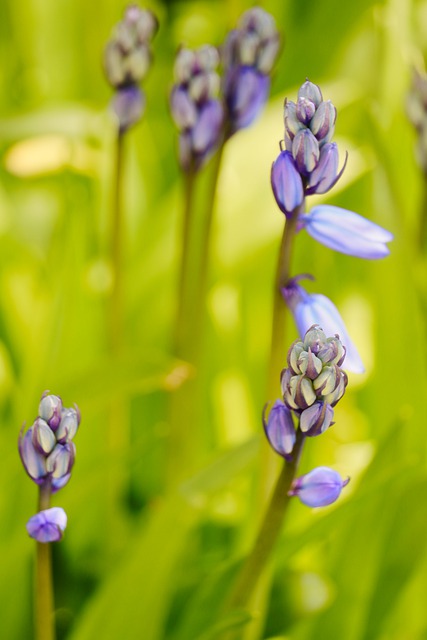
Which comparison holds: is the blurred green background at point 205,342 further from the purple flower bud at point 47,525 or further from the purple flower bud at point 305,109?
the purple flower bud at point 305,109

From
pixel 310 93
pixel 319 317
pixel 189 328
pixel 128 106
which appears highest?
pixel 128 106

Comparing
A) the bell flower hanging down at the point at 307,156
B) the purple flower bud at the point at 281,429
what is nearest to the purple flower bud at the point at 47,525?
the purple flower bud at the point at 281,429

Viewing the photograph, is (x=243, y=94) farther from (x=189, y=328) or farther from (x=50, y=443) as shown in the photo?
(x=50, y=443)

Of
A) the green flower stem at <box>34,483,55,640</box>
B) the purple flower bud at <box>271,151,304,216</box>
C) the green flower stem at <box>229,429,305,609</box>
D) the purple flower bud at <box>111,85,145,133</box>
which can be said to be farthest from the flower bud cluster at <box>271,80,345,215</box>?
the purple flower bud at <box>111,85,145,133</box>

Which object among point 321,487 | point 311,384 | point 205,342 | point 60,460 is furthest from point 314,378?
point 205,342

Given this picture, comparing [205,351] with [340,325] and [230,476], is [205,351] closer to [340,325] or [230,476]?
[230,476]

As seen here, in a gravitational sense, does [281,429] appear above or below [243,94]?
below

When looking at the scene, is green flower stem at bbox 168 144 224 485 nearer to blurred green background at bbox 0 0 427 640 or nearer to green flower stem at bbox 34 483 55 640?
blurred green background at bbox 0 0 427 640
